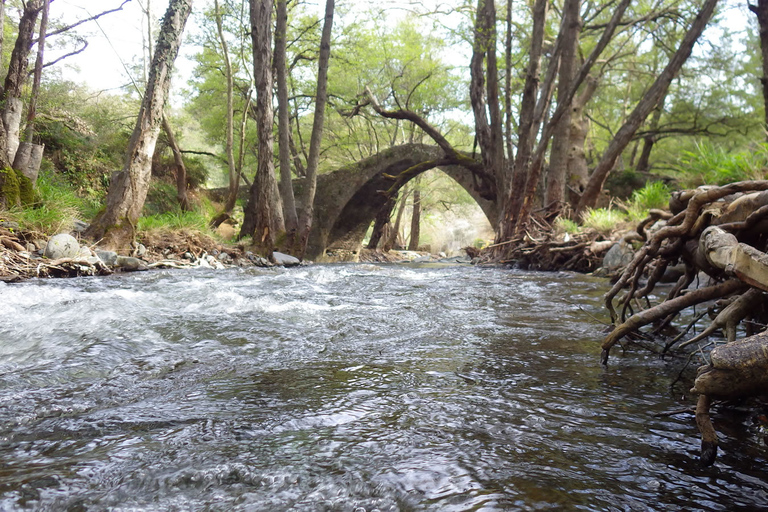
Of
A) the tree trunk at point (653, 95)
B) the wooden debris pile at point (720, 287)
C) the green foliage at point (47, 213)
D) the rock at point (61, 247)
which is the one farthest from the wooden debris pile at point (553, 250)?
the green foliage at point (47, 213)

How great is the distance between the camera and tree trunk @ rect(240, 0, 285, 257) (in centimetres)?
1067

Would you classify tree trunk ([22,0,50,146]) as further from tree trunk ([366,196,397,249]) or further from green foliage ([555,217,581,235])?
tree trunk ([366,196,397,249])

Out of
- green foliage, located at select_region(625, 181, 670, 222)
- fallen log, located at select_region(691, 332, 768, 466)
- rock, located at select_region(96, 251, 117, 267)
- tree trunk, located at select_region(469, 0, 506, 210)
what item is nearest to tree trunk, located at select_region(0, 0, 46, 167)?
rock, located at select_region(96, 251, 117, 267)

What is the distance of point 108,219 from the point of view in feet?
25.3

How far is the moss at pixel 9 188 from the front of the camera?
687cm

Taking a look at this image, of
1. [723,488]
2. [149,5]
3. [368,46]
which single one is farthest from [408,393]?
[368,46]

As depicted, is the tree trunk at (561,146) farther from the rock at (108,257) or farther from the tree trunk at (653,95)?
the rock at (108,257)

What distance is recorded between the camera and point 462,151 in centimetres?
1620

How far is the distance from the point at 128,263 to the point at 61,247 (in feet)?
3.48

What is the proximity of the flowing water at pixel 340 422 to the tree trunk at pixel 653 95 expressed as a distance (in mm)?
7630

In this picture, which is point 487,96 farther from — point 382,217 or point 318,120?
point 382,217

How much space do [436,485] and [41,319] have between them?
3.10 metres

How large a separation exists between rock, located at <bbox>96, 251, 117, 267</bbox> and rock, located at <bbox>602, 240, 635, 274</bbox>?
25.3 ft

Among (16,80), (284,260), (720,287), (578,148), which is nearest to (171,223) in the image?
(284,260)
